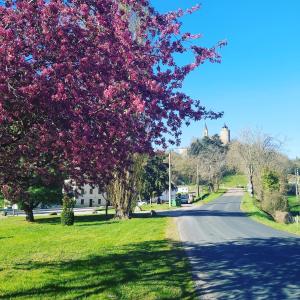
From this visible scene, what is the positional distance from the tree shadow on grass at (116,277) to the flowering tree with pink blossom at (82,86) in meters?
2.60

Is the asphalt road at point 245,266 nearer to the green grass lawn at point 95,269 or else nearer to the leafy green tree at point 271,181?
the green grass lawn at point 95,269

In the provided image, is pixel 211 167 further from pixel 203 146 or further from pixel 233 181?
pixel 233 181

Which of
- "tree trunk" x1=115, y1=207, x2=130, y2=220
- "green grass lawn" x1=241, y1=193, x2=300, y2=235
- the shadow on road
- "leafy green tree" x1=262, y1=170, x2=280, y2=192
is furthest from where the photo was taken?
"leafy green tree" x1=262, y1=170, x2=280, y2=192

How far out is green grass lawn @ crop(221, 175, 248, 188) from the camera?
454ft

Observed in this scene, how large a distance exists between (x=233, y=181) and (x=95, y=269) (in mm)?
135716

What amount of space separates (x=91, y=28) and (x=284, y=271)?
8164 millimetres

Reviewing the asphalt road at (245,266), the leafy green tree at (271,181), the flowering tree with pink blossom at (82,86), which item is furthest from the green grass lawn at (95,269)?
the leafy green tree at (271,181)

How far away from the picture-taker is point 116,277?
35.0ft

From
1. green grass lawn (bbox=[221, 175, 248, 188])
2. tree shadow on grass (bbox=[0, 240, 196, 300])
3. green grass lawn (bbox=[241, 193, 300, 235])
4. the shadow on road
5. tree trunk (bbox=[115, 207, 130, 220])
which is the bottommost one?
the shadow on road

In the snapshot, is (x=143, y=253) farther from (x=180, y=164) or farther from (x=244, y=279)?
(x=180, y=164)

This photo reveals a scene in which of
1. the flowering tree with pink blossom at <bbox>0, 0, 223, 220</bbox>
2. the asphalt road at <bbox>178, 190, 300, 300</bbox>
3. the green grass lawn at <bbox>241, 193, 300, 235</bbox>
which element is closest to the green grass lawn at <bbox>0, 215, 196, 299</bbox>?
the asphalt road at <bbox>178, 190, 300, 300</bbox>

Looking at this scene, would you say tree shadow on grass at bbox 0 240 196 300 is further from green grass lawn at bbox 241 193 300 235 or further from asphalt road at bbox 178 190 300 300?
green grass lawn at bbox 241 193 300 235

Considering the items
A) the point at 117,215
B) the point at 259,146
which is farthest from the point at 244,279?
the point at 259,146

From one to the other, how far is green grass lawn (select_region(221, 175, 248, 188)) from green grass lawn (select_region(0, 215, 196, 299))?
122m
